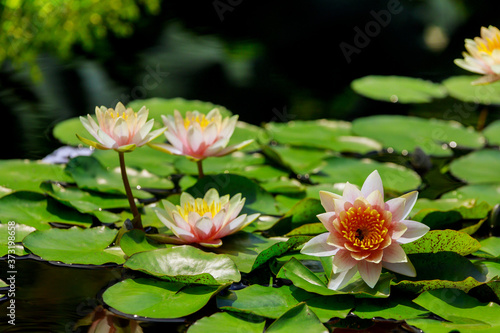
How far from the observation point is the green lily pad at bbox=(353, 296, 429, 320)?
1.46 metres

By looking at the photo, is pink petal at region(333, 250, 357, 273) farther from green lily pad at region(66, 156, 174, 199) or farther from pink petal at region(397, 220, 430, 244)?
green lily pad at region(66, 156, 174, 199)

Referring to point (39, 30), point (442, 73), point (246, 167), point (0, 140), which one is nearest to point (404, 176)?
point (246, 167)

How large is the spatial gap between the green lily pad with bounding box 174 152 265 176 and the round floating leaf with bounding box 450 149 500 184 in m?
0.83

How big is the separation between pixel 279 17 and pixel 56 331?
424 cm

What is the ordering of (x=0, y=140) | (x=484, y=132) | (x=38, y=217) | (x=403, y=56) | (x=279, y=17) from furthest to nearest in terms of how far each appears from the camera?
(x=279, y=17) → (x=403, y=56) → (x=484, y=132) → (x=0, y=140) → (x=38, y=217)

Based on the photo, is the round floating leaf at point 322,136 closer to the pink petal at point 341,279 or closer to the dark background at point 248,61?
the dark background at point 248,61

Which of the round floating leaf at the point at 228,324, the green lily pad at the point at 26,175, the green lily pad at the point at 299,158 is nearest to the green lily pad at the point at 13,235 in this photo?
the green lily pad at the point at 26,175

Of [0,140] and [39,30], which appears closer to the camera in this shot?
[0,140]

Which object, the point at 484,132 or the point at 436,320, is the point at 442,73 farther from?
the point at 436,320

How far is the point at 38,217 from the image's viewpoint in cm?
193

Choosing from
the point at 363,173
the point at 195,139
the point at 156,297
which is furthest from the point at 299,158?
the point at 156,297

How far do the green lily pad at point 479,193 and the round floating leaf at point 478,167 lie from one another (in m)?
0.11

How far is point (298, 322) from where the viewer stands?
138cm

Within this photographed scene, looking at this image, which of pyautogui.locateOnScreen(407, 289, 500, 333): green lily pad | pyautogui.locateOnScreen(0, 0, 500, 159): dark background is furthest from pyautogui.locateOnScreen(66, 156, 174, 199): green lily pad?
pyautogui.locateOnScreen(407, 289, 500, 333): green lily pad
